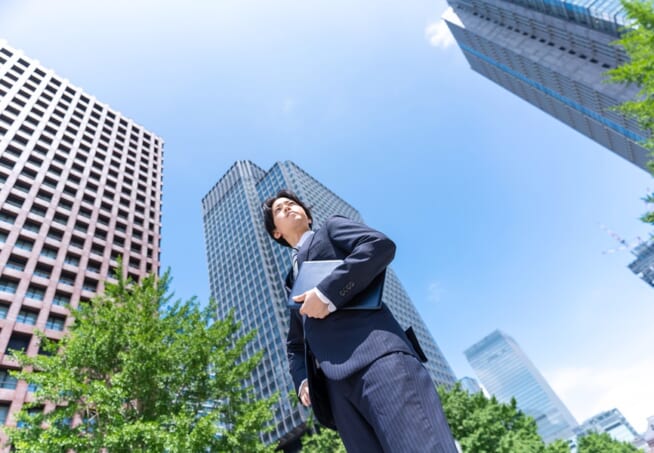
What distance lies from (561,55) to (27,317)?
7408 centimetres

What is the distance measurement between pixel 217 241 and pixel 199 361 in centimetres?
8341

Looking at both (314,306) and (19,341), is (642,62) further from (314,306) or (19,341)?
(19,341)

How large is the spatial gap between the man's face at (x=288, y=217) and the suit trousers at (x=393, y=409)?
1.21 metres

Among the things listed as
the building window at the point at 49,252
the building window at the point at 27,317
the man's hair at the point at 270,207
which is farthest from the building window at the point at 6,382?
the man's hair at the point at 270,207

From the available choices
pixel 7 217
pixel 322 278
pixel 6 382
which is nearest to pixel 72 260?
pixel 7 217

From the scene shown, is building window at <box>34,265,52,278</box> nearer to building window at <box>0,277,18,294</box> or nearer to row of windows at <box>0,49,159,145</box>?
building window at <box>0,277,18,294</box>

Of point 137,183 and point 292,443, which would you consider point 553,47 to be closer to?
point 137,183

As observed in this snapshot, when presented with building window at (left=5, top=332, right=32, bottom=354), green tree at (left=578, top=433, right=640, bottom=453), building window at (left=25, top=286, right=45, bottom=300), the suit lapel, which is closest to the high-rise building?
green tree at (left=578, top=433, right=640, bottom=453)

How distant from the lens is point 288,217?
2752 mm

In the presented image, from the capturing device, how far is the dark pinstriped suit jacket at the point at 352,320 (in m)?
1.85

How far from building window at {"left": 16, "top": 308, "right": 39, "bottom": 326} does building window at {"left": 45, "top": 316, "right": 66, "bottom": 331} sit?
3.16 ft

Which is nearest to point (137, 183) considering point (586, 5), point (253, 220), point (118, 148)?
point (118, 148)

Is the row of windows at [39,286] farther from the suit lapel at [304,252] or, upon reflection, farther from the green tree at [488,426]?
the suit lapel at [304,252]

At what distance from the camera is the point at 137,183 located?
4631 centimetres
